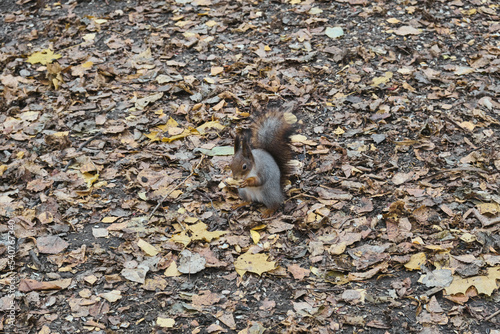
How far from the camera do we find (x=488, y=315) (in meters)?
3.15

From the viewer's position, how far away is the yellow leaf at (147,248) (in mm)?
3714

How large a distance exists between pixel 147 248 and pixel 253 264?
0.76m

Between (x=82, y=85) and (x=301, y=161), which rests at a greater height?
(x=82, y=85)

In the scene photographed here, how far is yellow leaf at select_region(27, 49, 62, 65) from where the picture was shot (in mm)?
6105

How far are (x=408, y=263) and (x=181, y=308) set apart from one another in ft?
4.96

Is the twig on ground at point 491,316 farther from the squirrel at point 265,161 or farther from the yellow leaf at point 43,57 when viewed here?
the yellow leaf at point 43,57

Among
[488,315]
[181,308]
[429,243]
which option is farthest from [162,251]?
[488,315]

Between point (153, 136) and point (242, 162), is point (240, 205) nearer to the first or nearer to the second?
point (242, 162)

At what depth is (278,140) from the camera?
4168mm

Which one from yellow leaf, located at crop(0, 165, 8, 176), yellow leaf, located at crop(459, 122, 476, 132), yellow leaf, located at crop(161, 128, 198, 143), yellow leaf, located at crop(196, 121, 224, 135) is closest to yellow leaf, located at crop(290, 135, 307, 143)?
yellow leaf, located at crop(196, 121, 224, 135)

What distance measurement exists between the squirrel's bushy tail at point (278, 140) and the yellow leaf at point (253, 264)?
2.37 feet

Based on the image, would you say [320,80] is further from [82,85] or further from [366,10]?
[82,85]

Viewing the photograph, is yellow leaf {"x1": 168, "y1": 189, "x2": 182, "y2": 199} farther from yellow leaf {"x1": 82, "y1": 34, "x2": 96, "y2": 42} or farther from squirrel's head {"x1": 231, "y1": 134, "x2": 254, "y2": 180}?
yellow leaf {"x1": 82, "y1": 34, "x2": 96, "y2": 42}

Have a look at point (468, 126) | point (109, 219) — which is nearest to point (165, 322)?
point (109, 219)
